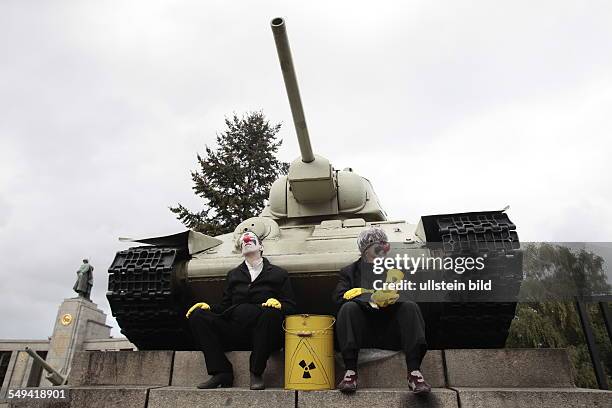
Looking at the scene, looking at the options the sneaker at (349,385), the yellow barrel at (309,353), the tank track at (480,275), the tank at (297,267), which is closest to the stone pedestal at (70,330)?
the tank at (297,267)

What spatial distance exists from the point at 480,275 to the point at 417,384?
1.29 metres

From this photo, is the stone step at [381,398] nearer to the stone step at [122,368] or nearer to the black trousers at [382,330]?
the black trousers at [382,330]

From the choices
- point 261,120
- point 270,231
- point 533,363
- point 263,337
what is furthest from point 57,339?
point 533,363

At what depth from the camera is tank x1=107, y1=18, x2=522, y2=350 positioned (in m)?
3.94

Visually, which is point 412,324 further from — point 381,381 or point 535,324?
point 535,324

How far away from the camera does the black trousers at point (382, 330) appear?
3.20 m

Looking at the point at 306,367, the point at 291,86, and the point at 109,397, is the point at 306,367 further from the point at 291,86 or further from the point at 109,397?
the point at 291,86

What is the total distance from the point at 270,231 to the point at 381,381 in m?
2.25

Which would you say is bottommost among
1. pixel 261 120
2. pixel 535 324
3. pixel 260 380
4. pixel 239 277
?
pixel 260 380

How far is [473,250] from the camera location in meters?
3.90

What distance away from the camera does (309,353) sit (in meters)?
3.39

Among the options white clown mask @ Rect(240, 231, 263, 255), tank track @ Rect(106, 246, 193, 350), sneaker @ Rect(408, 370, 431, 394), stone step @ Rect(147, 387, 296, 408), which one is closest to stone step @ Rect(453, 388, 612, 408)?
sneaker @ Rect(408, 370, 431, 394)

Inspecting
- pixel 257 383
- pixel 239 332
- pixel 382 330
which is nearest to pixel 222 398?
pixel 257 383

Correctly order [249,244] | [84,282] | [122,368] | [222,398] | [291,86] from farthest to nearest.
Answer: [84,282], [291,86], [122,368], [249,244], [222,398]
